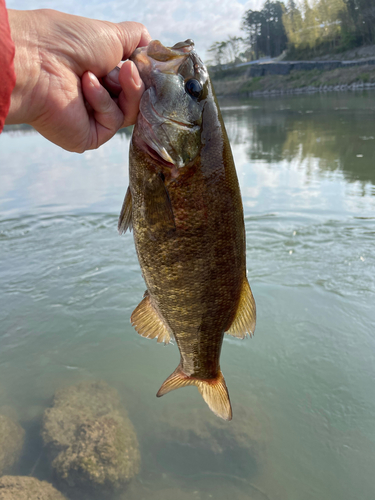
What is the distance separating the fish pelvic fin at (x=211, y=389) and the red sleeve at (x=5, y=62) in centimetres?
167

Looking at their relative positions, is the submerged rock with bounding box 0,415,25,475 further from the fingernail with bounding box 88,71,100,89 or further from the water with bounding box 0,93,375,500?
the fingernail with bounding box 88,71,100,89

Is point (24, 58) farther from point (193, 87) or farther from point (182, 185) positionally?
point (182, 185)

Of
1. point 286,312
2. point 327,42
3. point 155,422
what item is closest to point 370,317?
point 286,312

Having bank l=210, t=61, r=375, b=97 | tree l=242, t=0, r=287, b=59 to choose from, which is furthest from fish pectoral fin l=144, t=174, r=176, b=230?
tree l=242, t=0, r=287, b=59

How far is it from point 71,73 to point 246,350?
11.6 feet

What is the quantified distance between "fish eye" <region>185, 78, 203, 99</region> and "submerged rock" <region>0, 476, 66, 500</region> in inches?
121

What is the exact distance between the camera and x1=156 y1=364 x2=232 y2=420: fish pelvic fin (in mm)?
2256

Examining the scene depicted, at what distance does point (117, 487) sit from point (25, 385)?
65.5 inches

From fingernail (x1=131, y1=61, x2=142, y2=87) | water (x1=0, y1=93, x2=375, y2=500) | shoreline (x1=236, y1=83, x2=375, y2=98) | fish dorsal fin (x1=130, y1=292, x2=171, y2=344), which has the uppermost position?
fingernail (x1=131, y1=61, x2=142, y2=87)

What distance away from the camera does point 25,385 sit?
430 cm

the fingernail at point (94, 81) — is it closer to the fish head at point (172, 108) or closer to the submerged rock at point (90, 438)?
the fish head at point (172, 108)

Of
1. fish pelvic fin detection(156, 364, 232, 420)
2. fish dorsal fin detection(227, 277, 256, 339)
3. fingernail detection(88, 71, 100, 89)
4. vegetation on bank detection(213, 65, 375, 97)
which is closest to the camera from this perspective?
fingernail detection(88, 71, 100, 89)

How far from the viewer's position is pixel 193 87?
5.85 ft

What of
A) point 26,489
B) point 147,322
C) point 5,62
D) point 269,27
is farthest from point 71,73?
point 269,27
